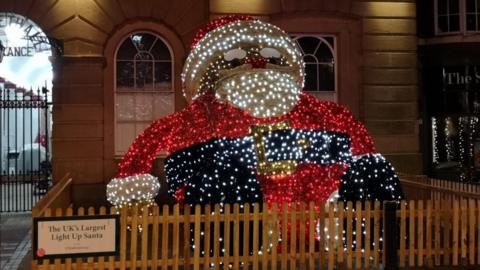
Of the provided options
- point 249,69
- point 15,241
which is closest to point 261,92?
point 249,69

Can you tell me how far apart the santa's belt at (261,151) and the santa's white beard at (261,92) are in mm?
282

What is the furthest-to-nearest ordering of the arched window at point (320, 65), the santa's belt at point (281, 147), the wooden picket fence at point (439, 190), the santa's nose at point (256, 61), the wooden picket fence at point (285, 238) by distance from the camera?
1. the arched window at point (320, 65)
2. the wooden picket fence at point (439, 190)
3. the santa's nose at point (256, 61)
4. the santa's belt at point (281, 147)
5. the wooden picket fence at point (285, 238)

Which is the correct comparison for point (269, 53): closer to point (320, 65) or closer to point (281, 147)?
point (281, 147)

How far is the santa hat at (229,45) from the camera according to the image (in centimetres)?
821

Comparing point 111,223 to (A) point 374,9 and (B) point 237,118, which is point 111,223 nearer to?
(B) point 237,118

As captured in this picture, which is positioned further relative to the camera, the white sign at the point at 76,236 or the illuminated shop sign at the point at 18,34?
the illuminated shop sign at the point at 18,34

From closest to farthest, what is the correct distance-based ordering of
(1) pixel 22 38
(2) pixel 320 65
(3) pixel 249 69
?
(3) pixel 249 69 < (1) pixel 22 38 < (2) pixel 320 65

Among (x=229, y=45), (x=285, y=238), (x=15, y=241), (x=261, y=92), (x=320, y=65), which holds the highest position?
(x=320, y=65)

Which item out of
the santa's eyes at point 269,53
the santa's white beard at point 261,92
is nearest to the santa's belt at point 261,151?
the santa's white beard at point 261,92

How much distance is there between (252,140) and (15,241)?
5.27 m

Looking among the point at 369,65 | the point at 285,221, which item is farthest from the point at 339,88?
the point at 285,221

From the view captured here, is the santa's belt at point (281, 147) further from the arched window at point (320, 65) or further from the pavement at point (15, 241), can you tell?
the arched window at point (320, 65)

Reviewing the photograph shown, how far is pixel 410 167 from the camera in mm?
14648

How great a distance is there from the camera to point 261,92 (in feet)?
25.4
